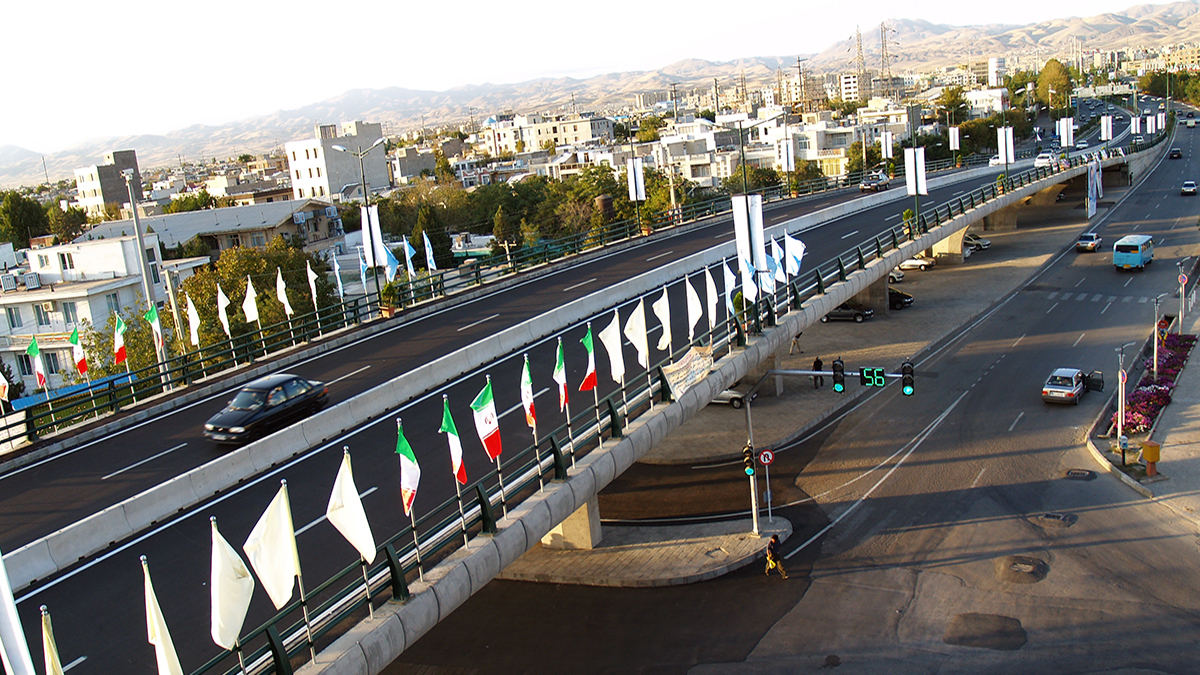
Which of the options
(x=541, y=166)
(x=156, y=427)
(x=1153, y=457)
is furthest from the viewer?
(x=541, y=166)

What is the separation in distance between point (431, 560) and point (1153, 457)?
2197 cm

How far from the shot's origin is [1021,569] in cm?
2162

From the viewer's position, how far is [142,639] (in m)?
13.2

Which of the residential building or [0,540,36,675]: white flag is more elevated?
the residential building

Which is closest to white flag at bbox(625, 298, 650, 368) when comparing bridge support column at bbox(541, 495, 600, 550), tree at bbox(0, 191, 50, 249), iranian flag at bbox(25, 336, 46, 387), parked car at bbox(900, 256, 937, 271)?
bridge support column at bbox(541, 495, 600, 550)

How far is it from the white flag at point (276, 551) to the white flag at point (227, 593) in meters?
0.44

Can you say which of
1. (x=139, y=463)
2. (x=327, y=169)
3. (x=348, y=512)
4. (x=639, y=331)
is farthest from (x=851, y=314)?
(x=327, y=169)

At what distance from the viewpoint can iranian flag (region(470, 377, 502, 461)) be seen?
51.5 ft

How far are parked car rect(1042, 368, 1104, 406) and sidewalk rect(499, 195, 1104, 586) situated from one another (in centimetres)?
299

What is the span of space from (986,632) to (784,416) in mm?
15534

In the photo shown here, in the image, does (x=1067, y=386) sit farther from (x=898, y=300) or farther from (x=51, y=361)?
(x=51, y=361)

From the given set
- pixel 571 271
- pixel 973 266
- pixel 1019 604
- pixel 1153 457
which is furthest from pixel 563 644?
pixel 973 266

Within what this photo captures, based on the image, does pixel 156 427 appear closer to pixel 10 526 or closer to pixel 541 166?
pixel 10 526

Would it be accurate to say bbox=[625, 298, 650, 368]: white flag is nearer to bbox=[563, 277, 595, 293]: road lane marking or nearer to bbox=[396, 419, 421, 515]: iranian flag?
bbox=[396, 419, 421, 515]: iranian flag
